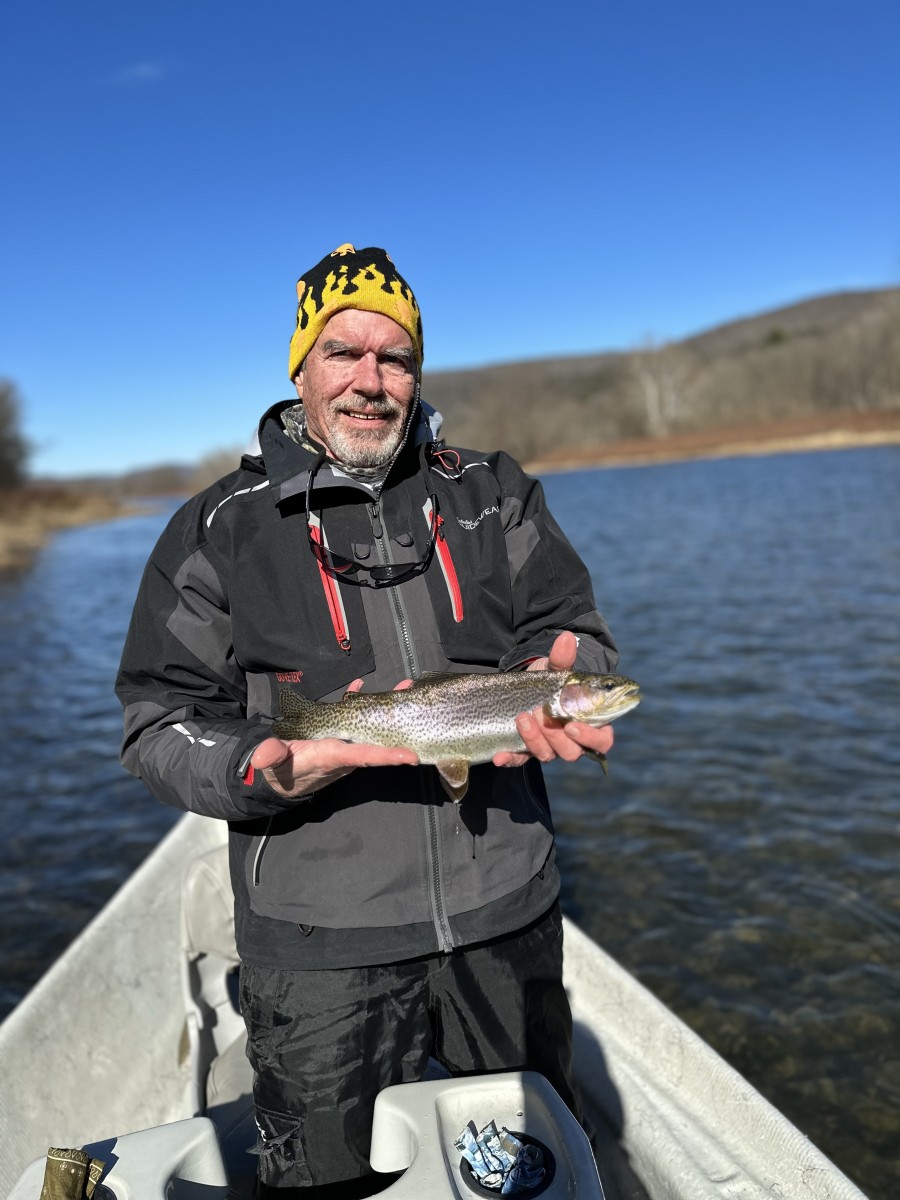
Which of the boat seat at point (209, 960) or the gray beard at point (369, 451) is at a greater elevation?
the gray beard at point (369, 451)

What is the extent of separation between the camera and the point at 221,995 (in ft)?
17.3

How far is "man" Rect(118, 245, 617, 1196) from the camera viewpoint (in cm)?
310

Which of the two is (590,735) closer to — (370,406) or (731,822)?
(370,406)

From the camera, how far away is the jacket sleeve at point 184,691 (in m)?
2.96

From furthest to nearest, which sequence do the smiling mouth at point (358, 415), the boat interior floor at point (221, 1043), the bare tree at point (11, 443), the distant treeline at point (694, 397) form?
the distant treeline at point (694, 397)
the bare tree at point (11, 443)
the boat interior floor at point (221, 1043)
the smiling mouth at point (358, 415)

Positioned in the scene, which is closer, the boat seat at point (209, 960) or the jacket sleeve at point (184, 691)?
the jacket sleeve at point (184, 691)

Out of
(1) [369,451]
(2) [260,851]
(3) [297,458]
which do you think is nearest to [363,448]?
(1) [369,451]

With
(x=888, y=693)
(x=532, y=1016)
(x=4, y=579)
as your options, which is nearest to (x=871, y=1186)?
(x=532, y=1016)

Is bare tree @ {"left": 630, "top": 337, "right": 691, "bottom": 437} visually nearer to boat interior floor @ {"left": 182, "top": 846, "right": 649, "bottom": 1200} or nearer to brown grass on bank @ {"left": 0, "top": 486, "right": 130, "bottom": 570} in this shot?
brown grass on bank @ {"left": 0, "top": 486, "right": 130, "bottom": 570}

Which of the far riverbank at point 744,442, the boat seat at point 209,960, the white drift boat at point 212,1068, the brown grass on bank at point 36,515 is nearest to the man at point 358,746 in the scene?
the white drift boat at point 212,1068

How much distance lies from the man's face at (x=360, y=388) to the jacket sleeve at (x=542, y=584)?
55 centimetres

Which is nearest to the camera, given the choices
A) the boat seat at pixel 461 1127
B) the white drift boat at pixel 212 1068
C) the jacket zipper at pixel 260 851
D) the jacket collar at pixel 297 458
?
the boat seat at pixel 461 1127

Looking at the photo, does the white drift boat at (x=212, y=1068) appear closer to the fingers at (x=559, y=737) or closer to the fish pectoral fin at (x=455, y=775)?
the fish pectoral fin at (x=455, y=775)

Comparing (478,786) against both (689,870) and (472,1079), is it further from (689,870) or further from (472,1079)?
(689,870)
